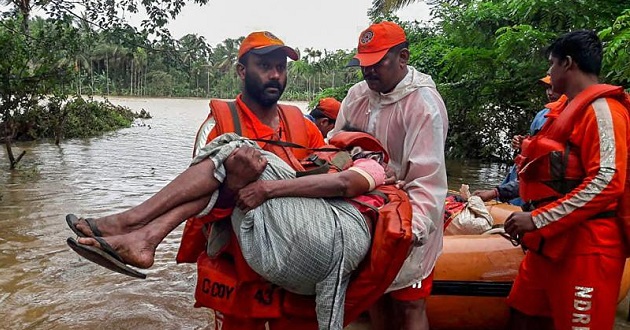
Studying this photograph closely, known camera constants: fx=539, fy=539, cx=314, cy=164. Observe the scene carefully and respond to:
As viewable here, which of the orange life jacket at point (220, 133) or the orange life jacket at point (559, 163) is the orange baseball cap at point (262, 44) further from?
the orange life jacket at point (559, 163)

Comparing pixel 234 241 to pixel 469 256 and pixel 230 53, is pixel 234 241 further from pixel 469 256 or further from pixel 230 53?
pixel 230 53

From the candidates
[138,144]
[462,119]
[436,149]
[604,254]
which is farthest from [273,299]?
[138,144]

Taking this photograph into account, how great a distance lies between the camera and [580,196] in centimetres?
249

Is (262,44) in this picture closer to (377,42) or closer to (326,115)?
(377,42)

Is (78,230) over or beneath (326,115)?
beneath

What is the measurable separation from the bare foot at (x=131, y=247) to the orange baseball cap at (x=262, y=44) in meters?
0.96

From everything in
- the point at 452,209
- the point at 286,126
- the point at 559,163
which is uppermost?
Result: the point at 286,126

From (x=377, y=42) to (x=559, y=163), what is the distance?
1.07 metres

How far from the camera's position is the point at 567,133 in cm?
264

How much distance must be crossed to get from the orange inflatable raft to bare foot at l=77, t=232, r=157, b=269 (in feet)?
7.01

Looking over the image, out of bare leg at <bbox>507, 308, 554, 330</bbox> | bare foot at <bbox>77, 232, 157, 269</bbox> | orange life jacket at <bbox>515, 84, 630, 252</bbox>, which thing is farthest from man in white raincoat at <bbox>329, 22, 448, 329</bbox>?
bare foot at <bbox>77, 232, 157, 269</bbox>

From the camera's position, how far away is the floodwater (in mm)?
4230

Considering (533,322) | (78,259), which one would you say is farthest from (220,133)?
(78,259)

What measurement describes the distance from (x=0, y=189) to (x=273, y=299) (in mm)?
8682
